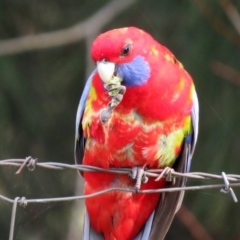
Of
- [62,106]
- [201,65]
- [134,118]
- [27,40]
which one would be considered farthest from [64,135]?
[134,118]

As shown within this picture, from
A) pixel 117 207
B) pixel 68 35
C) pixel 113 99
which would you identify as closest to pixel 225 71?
pixel 68 35

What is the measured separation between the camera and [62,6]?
431cm

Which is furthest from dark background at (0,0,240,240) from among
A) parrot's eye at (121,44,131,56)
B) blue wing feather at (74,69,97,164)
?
parrot's eye at (121,44,131,56)

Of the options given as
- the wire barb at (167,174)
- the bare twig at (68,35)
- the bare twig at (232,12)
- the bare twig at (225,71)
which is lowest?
the wire barb at (167,174)

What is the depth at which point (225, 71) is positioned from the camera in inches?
142

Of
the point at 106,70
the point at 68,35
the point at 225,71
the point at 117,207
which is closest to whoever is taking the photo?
the point at 106,70

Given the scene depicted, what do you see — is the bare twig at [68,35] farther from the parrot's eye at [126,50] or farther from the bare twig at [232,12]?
the parrot's eye at [126,50]

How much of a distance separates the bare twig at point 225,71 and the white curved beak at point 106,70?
4.20 feet

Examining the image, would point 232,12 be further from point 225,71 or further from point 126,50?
point 126,50

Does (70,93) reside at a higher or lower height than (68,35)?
lower

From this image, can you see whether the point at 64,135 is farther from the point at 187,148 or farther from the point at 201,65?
the point at 187,148

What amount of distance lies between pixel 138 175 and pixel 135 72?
357mm

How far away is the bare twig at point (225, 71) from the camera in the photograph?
3555mm

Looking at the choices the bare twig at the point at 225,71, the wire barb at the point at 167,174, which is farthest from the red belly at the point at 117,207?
the bare twig at the point at 225,71
